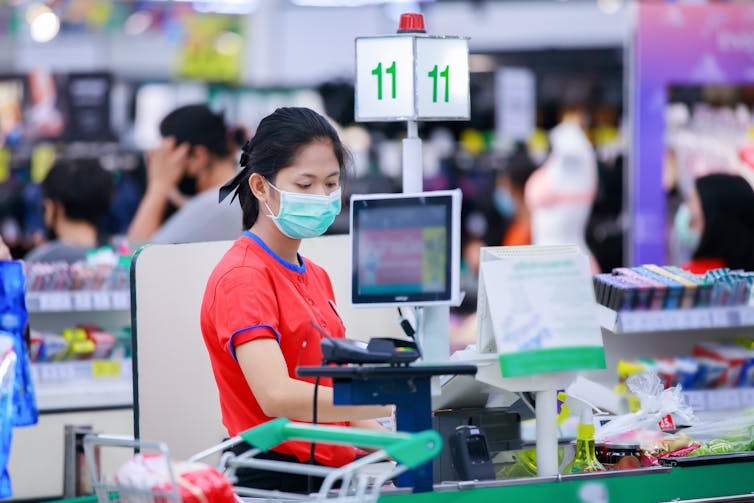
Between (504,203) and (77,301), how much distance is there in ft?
15.0

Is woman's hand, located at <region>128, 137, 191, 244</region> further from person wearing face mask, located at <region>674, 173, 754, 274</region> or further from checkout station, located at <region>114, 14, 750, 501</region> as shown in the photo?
checkout station, located at <region>114, 14, 750, 501</region>

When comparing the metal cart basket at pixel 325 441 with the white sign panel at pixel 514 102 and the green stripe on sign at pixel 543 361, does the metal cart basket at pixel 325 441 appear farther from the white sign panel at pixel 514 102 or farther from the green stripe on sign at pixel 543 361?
the white sign panel at pixel 514 102

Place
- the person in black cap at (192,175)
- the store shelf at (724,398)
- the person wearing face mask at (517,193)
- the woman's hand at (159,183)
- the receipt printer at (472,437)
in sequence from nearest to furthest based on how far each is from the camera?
the receipt printer at (472,437) < the person in black cap at (192,175) < the store shelf at (724,398) < the woman's hand at (159,183) < the person wearing face mask at (517,193)

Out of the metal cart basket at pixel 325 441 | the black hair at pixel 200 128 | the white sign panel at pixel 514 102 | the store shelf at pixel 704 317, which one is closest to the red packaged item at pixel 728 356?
the store shelf at pixel 704 317

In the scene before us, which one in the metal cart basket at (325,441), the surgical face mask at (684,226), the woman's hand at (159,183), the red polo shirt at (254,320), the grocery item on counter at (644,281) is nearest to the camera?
the metal cart basket at (325,441)

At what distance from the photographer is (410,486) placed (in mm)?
2447

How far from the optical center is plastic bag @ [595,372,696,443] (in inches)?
115

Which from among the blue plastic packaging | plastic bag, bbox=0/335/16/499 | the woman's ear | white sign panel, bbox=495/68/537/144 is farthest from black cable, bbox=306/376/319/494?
white sign panel, bbox=495/68/537/144

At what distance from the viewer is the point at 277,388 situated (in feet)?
8.66

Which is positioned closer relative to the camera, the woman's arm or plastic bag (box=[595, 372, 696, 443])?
the woman's arm

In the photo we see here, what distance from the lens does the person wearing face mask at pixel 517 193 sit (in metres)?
8.54

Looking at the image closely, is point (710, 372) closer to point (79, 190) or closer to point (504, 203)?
point (79, 190)

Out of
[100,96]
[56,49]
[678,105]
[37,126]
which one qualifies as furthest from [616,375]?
[56,49]

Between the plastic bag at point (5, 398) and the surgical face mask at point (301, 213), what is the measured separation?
69 centimetres
